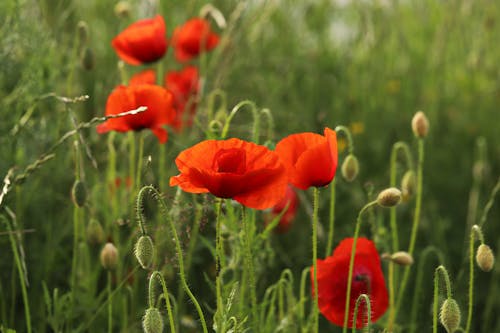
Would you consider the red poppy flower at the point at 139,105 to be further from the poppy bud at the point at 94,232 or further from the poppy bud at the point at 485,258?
the poppy bud at the point at 485,258

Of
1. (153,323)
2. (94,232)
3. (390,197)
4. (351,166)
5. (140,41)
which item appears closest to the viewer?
(153,323)

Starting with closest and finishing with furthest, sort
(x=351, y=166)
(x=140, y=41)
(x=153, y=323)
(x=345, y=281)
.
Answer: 1. (x=153, y=323)
2. (x=345, y=281)
3. (x=351, y=166)
4. (x=140, y=41)

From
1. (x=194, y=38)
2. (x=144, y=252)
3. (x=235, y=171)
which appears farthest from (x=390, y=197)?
(x=194, y=38)

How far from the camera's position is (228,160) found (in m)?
1.41

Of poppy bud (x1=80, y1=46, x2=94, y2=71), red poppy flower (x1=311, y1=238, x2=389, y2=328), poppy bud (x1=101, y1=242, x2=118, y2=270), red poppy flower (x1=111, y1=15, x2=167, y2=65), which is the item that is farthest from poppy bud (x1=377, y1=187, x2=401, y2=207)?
poppy bud (x1=80, y1=46, x2=94, y2=71)

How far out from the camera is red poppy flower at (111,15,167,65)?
2182mm

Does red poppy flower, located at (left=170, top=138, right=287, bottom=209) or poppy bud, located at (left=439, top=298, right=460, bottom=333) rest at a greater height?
red poppy flower, located at (left=170, top=138, right=287, bottom=209)

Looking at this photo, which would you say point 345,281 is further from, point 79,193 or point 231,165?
point 79,193

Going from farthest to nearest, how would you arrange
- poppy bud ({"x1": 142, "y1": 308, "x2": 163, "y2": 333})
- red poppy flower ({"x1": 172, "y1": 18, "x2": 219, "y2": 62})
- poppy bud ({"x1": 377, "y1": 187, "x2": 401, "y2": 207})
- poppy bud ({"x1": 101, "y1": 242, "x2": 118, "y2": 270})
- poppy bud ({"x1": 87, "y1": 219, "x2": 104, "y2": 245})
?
1. red poppy flower ({"x1": 172, "y1": 18, "x2": 219, "y2": 62})
2. poppy bud ({"x1": 87, "y1": 219, "x2": 104, "y2": 245})
3. poppy bud ({"x1": 101, "y1": 242, "x2": 118, "y2": 270})
4. poppy bud ({"x1": 377, "y1": 187, "x2": 401, "y2": 207})
5. poppy bud ({"x1": 142, "y1": 308, "x2": 163, "y2": 333})

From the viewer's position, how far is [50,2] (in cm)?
314

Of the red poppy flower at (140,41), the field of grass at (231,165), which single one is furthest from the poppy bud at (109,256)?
the red poppy flower at (140,41)

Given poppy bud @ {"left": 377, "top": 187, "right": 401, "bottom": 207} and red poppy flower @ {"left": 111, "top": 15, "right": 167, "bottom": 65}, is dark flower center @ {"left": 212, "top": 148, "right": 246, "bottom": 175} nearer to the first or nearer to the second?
poppy bud @ {"left": 377, "top": 187, "right": 401, "bottom": 207}

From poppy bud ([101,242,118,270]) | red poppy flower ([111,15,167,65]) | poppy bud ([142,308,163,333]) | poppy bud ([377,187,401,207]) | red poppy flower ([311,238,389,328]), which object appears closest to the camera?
poppy bud ([142,308,163,333])

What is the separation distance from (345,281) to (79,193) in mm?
532
